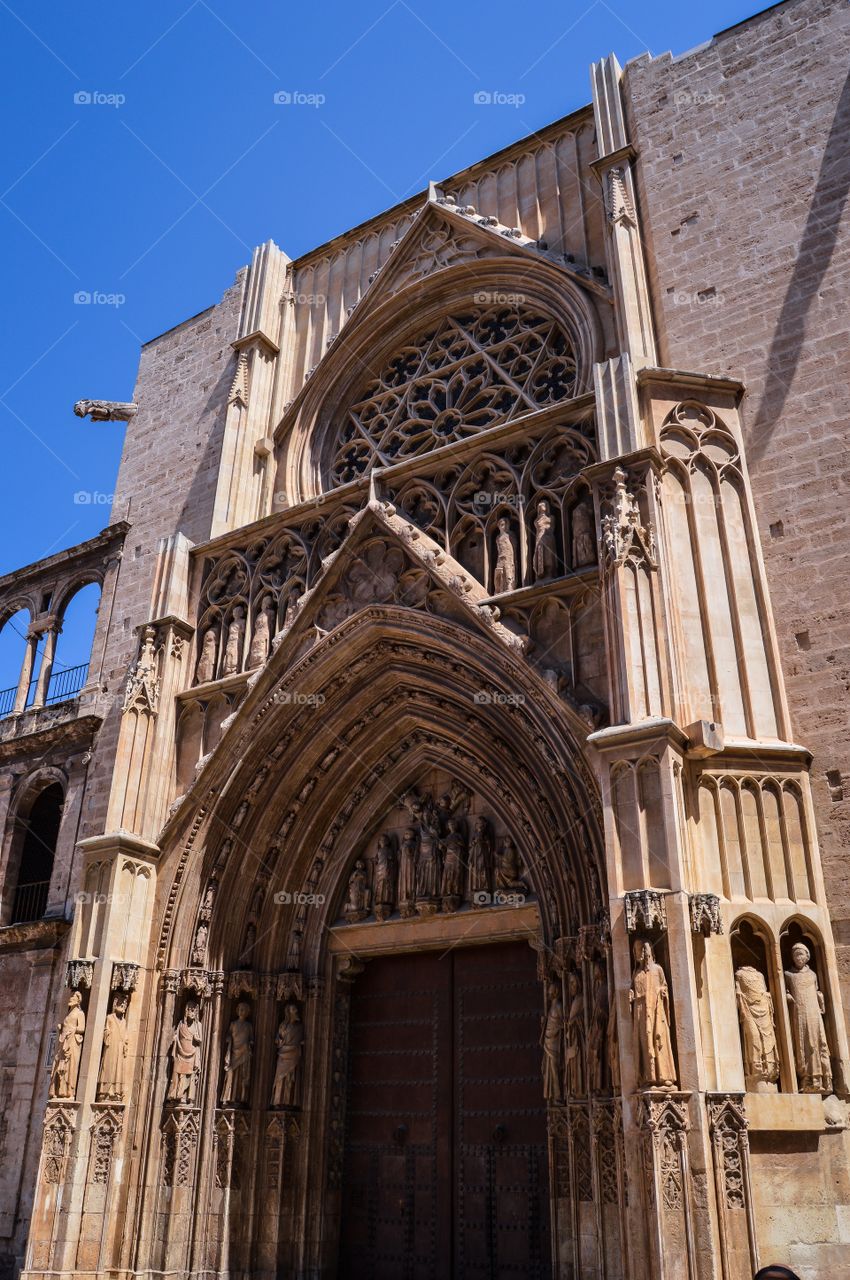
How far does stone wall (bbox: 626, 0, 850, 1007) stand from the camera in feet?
30.8

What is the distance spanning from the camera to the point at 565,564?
10.5 meters

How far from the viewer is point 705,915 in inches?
307

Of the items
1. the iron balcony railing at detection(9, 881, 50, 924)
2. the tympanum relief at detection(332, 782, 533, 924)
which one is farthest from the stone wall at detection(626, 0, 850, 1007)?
the iron balcony railing at detection(9, 881, 50, 924)

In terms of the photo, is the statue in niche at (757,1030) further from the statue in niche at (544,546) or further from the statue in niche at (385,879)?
the statue in niche at (385,879)

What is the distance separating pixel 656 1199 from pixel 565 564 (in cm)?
557

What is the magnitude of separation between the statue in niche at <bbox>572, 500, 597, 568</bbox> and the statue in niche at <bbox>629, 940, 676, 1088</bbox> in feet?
12.7

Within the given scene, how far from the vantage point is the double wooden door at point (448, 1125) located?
973 centimetres

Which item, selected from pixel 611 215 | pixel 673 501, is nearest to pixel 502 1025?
pixel 673 501

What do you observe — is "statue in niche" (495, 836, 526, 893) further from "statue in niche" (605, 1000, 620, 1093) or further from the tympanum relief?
"statue in niche" (605, 1000, 620, 1093)

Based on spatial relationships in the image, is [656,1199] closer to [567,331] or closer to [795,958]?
[795,958]

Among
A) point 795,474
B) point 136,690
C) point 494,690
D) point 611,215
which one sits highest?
point 611,215

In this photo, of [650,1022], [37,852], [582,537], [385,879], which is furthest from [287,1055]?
[37,852]

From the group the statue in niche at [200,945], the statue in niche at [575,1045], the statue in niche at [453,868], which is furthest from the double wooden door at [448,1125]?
the statue in niche at [200,945]

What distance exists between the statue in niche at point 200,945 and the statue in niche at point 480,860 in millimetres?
2918
